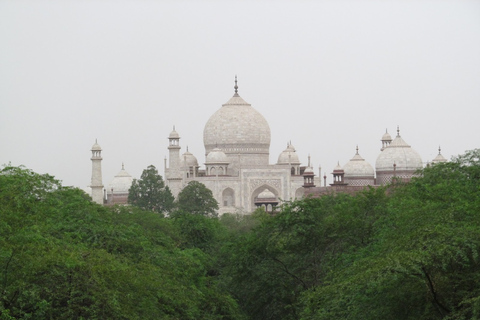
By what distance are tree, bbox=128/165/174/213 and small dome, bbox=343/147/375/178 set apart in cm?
1033

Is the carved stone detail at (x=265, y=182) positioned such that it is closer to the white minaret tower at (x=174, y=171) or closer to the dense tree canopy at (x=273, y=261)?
the white minaret tower at (x=174, y=171)

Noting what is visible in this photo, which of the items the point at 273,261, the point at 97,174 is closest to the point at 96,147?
the point at 97,174

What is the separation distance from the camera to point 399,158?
68.8 m

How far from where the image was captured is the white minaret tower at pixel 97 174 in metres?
67.8

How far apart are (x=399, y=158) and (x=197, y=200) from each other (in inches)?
475

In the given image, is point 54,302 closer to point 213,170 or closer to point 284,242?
point 284,242

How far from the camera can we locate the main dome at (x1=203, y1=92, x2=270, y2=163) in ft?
250

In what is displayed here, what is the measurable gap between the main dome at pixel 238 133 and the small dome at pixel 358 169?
9199 millimetres

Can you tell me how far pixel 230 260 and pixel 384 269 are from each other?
1232cm

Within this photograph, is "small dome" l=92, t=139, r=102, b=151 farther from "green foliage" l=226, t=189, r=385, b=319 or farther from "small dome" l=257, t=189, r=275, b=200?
"green foliage" l=226, t=189, r=385, b=319

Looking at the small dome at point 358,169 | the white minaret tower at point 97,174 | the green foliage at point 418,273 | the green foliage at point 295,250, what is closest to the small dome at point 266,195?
the small dome at point 358,169

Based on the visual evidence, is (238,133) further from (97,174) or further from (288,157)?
(97,174)

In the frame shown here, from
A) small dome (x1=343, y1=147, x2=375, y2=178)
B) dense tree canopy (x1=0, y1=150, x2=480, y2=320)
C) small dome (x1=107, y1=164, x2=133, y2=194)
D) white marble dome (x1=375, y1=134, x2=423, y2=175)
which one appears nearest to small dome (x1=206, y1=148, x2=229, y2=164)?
small dome (x1=343, y1=147, x2=375, y2=178)

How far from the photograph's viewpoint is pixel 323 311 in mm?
20344
